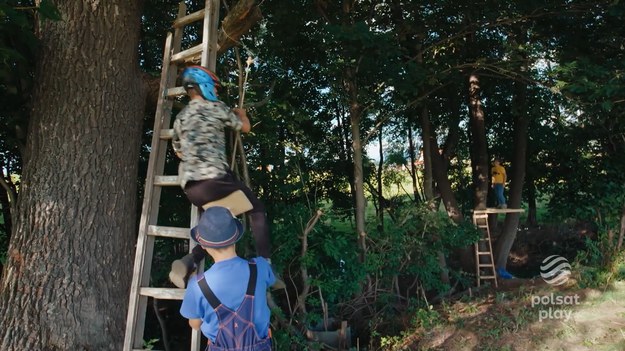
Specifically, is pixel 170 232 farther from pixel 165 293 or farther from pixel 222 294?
pixel 222 294

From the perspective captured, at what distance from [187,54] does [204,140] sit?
3.29ft

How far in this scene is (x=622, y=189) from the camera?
8.68 meters

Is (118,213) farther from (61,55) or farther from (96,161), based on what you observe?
(61,55)

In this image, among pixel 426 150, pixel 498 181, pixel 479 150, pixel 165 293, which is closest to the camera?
pixel 165 293

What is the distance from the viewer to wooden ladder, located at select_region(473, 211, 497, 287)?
9.34 m

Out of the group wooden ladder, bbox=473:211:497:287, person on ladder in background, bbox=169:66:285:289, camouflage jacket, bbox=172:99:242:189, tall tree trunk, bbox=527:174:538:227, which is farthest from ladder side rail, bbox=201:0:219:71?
tall tree trunk, bbox=527:174:538:227

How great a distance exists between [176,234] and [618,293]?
18.3 ft

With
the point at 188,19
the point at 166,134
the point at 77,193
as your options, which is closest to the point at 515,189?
the point at 188,19

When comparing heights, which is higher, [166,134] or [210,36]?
[210,36]

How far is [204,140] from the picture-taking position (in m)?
3.36

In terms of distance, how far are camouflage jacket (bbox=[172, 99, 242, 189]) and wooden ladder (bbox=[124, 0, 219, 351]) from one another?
330 millimetres

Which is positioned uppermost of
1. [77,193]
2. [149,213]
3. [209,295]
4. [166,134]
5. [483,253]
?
[166,134]

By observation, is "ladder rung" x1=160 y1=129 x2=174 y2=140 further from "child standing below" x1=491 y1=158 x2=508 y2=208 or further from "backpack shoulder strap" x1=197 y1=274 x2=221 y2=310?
"child standing below" x1=491 y1=158 x2=508 y2=208

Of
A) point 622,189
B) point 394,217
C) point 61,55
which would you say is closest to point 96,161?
point 61,55
